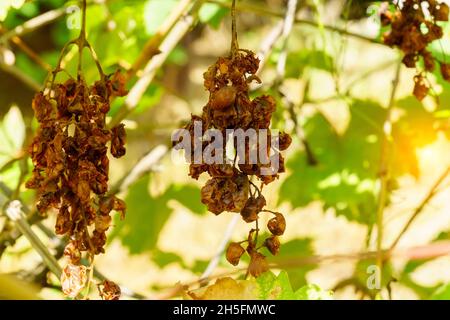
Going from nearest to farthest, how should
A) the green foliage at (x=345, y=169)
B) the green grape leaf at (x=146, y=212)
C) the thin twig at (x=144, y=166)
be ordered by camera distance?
the thin twig at (x=144, y=166)
the green foliage at (x=345, y=169)
the green grape leaf at (x=146, y=212)

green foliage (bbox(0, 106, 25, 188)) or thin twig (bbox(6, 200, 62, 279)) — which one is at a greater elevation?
green foliage (bbox(0, 106, 25, 188))

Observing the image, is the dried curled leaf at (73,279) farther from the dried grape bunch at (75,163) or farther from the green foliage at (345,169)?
the green foliage at (345,169)

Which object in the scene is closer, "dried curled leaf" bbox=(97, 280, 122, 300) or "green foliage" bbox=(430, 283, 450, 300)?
"dried curled leaf" bbox=(97, 280, 122, 300)

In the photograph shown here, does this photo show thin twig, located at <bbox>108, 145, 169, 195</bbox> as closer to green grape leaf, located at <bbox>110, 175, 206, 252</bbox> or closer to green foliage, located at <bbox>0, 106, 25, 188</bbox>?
green foliage, located at <bbox>0, 106, 25, 188</bbox>

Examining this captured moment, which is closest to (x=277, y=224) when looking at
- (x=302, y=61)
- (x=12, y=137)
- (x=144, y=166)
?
(x=144, y=166)

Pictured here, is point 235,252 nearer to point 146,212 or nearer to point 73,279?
point 73,279

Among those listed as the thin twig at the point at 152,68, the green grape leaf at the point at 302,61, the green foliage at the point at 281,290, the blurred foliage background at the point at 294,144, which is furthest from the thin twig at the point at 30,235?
the green grape leaf at the point at 302,61

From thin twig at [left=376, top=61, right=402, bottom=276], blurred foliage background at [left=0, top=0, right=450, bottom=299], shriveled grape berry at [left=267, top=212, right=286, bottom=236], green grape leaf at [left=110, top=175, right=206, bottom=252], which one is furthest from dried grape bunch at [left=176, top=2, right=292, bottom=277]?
green grape leaf at [left=110, top=175, right=206, bottom=252]

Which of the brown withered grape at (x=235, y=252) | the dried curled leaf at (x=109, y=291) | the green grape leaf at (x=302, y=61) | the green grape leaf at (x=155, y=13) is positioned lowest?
the dried curled leaf at (x=109, y=291)
